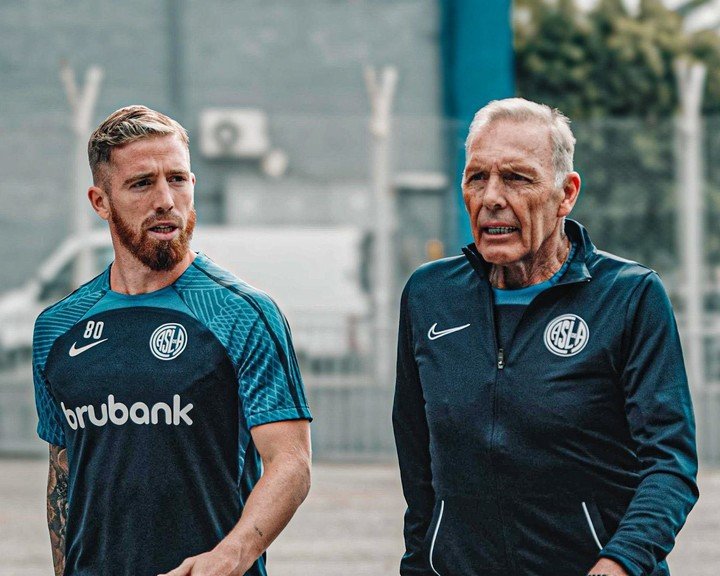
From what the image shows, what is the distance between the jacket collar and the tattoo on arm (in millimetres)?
1124

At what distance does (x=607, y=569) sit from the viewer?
316cm

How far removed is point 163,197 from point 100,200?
0.22m

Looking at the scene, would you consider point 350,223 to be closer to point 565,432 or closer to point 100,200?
point 100,200

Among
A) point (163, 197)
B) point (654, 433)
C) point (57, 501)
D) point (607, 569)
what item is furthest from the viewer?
point (57, 501)

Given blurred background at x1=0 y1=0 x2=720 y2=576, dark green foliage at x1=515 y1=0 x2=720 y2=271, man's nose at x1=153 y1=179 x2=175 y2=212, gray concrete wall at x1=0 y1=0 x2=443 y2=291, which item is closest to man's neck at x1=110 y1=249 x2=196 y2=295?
man's nose at x1=153 y1=179 x2=175 y2=212

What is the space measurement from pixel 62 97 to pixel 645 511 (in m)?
13.8

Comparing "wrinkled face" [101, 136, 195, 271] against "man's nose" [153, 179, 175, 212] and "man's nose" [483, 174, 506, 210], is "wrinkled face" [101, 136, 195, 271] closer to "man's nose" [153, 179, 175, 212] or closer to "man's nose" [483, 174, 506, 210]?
"man's nose" [153, 179, 175, 212]

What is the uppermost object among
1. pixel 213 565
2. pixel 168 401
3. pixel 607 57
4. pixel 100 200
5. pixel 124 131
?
pixel 607 57

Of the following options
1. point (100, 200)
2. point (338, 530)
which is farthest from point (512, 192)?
point (338, 530)

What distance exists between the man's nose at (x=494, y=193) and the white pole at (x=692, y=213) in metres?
9.43

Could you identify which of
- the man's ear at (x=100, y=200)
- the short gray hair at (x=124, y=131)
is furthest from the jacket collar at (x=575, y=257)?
the man's ear at (x=100, y=200)

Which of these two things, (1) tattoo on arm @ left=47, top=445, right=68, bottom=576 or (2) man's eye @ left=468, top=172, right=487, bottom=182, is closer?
(2) man's eye @ left=468, top=172, right=487, bottom=182

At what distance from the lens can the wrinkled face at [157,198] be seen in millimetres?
3619

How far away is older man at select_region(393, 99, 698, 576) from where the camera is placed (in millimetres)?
3291
